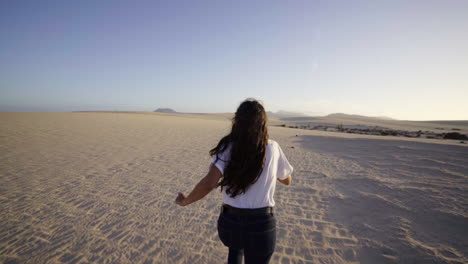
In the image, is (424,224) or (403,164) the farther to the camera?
(403,164)

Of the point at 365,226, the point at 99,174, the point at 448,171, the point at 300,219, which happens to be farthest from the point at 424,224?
the point at 99,174

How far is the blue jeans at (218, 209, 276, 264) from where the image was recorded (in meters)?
1.51

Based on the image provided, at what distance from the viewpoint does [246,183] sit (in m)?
1.44

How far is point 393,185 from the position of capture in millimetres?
5992

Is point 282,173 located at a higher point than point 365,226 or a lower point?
higher

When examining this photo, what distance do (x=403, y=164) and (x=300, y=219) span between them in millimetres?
7036

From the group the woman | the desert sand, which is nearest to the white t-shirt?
the woman

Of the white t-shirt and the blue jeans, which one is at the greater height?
the white t-shirt

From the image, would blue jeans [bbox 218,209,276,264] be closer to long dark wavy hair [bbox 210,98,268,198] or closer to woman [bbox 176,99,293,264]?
woman [bbox 176,99,293,264]

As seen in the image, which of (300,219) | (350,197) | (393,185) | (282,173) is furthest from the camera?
(393,185)

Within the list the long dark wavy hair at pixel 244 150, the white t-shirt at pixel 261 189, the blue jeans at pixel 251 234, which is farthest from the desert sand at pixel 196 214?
the long dark wavy hair at pixel 244 150

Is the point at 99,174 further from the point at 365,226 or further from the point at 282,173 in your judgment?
the point at 365,226

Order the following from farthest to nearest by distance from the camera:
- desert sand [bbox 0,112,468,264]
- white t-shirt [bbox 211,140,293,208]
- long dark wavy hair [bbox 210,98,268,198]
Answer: desert sand [bbox 0,112,468,264] < white t-shirt [bbox 211,140,293,208] < long dark wavy hair [bbox 210,98,268,198]

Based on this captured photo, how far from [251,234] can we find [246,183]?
1.32 feet
